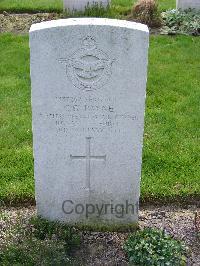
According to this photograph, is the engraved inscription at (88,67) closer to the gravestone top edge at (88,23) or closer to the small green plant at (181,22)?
the gravestone top edge at (88,23)

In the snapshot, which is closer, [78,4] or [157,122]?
[157,122]

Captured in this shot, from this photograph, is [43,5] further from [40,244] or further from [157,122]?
[40,244]

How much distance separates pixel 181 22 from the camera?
10.2 metres

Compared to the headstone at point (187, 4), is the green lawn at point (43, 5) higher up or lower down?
lower down

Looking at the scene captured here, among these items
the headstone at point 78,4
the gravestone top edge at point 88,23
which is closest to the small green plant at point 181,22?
the headstone at point 78,4

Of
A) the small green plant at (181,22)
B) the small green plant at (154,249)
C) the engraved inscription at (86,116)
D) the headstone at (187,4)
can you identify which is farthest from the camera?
the headstone at (187,4)

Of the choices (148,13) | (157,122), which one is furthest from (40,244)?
(148,13)

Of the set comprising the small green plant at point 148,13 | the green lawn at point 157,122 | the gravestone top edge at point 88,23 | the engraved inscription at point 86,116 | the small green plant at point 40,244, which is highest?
the gravestone top edge at point 88,23

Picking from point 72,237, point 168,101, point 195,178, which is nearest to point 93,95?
point 72,237

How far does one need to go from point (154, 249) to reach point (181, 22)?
668 centimetres

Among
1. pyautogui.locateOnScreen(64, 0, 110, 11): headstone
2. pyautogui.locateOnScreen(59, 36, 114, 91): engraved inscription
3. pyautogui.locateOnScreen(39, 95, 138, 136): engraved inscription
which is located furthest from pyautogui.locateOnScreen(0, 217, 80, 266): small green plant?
pyautogui.locateOnScreen(64, 0, 110, 11): headstone

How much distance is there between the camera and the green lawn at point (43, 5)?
36.5 ft

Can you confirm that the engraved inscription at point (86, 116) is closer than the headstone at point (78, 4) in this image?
Yes

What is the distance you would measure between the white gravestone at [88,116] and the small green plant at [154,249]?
410mm
